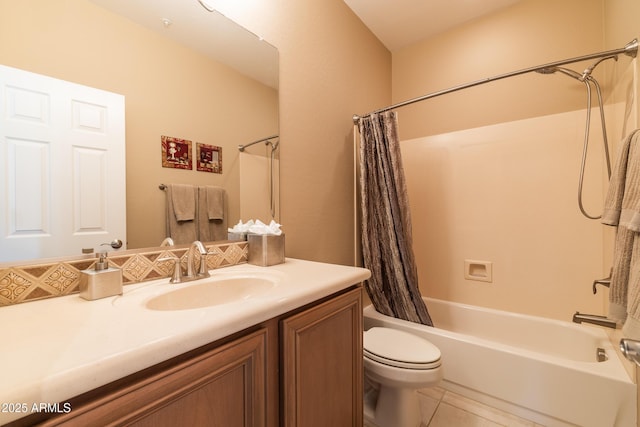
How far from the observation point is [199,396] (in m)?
0.54

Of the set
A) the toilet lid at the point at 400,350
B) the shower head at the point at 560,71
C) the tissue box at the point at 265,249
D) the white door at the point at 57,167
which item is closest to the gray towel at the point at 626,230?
the toilet lid at the point at 400,350

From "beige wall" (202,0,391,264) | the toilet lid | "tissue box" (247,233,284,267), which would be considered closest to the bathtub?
the toilet lid

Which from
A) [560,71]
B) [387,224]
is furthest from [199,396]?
[560,71]

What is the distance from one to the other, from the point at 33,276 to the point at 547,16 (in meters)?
2.91

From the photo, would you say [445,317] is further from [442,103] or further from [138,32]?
[138,32]

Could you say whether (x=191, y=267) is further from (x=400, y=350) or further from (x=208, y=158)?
(x=400, y=350)

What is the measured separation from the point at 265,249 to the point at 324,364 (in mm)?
523

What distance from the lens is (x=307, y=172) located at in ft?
5.07

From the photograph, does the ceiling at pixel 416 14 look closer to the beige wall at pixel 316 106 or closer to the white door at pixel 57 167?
the beige wall at pixel 316 106

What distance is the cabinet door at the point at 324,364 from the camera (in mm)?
740

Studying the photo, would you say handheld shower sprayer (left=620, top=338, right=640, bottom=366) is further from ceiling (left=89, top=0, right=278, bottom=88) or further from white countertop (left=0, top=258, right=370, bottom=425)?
ceiling (left=89, top=0, right=278, bottom=88)

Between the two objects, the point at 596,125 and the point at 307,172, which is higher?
the point at 596,125

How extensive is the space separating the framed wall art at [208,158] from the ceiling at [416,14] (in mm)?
1518

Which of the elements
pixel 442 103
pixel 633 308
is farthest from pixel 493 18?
pixel 633 308
